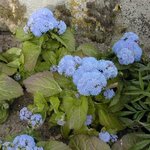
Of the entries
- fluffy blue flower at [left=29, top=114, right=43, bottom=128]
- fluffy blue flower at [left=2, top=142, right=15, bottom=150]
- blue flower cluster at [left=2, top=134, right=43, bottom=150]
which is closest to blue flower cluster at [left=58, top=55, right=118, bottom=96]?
fluffy blue flower at [left=29, top=114, right=43, bottom=128]

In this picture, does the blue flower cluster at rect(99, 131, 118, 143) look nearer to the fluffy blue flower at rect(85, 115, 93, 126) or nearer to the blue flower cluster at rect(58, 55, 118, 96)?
the fluffy blue flower at rect(85, 115, 93, 126)

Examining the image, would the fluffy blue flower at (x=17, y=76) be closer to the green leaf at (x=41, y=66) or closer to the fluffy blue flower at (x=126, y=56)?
the green leaf at (x=41, y=66)

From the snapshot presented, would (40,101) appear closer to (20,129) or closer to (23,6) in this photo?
(20,129)

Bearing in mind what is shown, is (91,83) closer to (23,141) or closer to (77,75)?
(77,75)

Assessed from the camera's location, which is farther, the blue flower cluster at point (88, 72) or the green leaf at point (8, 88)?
the green leaf at point (8, 88)

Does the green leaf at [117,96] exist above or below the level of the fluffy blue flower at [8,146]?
above

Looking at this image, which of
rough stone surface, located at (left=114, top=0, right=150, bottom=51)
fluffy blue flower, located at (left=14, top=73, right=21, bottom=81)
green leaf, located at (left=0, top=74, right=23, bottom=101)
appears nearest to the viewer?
green leaf, located at (left=0, top=74, right=23, bottom=101)

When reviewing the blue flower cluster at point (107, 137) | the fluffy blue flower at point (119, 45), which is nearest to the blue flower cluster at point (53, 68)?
the fluffy blue flower at point (119, 45)
